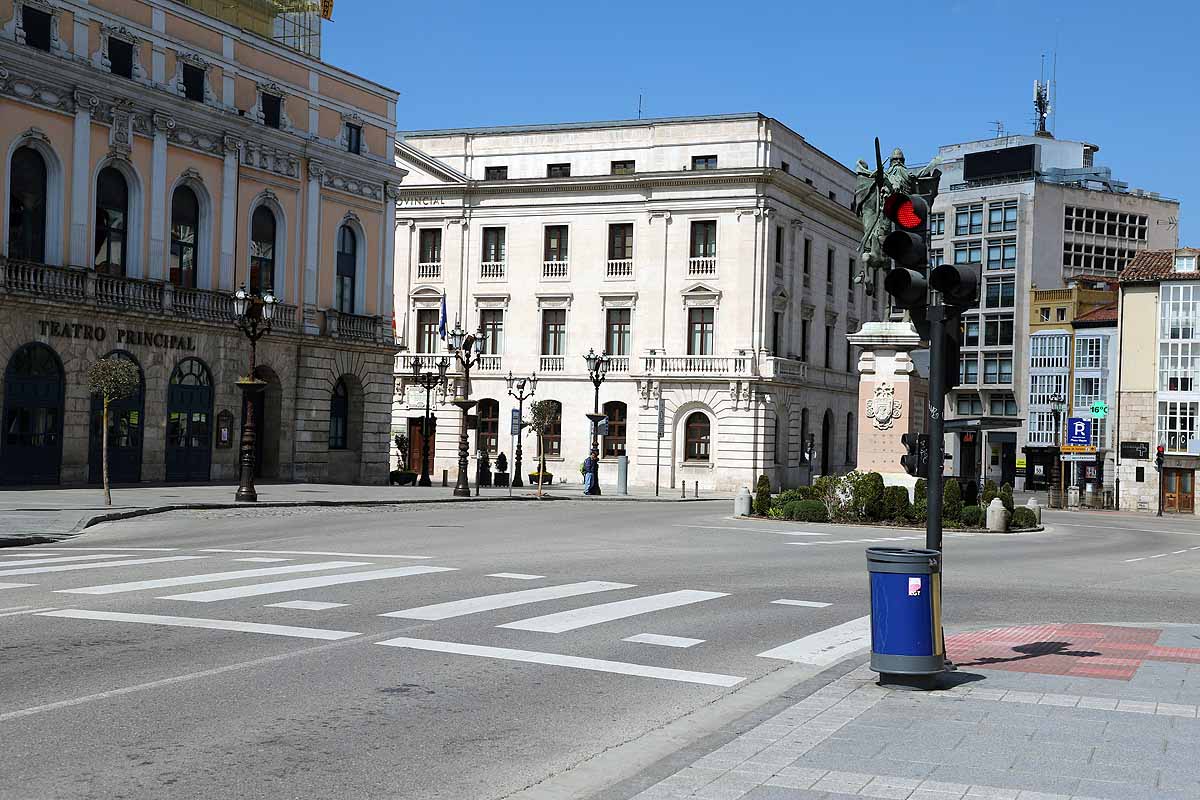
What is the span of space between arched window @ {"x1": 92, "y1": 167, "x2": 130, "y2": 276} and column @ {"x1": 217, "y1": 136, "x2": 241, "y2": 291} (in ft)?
12.8

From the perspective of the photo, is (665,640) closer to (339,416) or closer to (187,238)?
(187,238)

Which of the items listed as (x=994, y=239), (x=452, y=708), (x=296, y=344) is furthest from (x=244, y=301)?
(x=994, y=239)

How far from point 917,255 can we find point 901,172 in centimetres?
2671

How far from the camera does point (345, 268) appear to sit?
50.7 m

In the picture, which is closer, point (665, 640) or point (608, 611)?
point (665, 640)

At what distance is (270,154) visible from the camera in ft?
152

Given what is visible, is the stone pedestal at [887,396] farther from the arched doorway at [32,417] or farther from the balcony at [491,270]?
the balcony at [491,270]

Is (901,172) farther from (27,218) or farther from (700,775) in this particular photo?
(700,775)

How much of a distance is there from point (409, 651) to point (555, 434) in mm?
56740

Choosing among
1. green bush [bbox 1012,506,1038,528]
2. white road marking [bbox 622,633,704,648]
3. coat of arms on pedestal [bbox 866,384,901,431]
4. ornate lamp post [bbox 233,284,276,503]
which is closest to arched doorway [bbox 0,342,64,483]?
ornate lamp post [bbox 233,284,276,503]

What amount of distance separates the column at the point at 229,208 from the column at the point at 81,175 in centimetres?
568

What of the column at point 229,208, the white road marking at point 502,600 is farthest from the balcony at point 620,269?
the white road marking at point 502,600

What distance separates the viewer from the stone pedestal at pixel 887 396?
35.6m

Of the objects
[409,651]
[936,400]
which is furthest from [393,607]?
[936,400]
